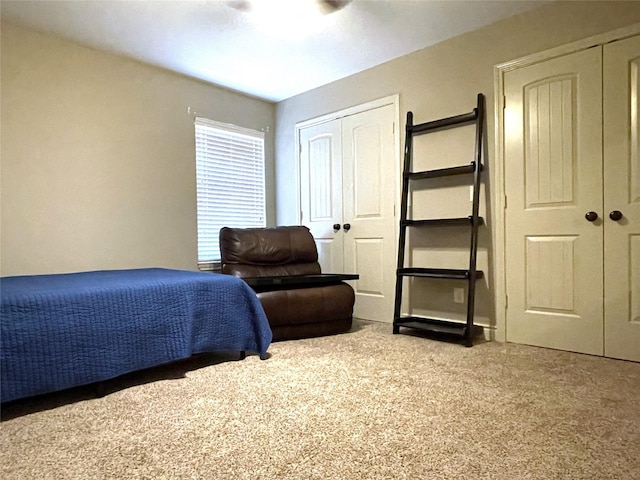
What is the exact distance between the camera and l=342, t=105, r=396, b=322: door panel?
3762mm

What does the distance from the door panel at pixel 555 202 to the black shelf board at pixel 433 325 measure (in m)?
0.36

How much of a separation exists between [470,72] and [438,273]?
1557 mm

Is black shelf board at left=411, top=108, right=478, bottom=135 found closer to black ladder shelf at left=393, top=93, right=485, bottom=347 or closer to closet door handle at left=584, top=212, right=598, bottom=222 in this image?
black ladder shelf at left=393, top=93, right=485, bottom=347

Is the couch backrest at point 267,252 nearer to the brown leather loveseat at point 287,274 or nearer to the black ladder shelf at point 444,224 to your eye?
the brown leather loveseat at point 287,274

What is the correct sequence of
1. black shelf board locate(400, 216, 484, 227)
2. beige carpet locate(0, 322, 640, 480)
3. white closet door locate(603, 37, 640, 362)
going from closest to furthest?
beige carpet locate(0, 322, 640, 480)
white closet door locate(603, 37, 640, 362)
black shelf board locate(400, 216, 484, 227)

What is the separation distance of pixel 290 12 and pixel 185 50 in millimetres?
1052

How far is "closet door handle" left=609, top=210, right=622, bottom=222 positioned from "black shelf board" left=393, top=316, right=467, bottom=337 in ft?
3.77

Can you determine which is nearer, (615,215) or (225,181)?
(615,215)

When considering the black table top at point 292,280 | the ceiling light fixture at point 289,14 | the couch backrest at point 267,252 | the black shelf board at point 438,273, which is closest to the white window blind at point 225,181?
the couch backrest at point 267,252

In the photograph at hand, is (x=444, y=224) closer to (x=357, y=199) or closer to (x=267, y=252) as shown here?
(x=357, y=199)

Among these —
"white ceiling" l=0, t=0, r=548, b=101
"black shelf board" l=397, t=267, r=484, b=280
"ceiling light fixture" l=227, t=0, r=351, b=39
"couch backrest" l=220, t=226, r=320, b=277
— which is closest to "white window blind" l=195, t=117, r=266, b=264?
"couch backrest" l=220, t=226, r=320, b=277

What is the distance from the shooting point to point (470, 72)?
3213 mm

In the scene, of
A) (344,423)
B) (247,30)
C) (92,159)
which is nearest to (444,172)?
(247,30)

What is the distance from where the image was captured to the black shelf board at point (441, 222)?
3.07 m
